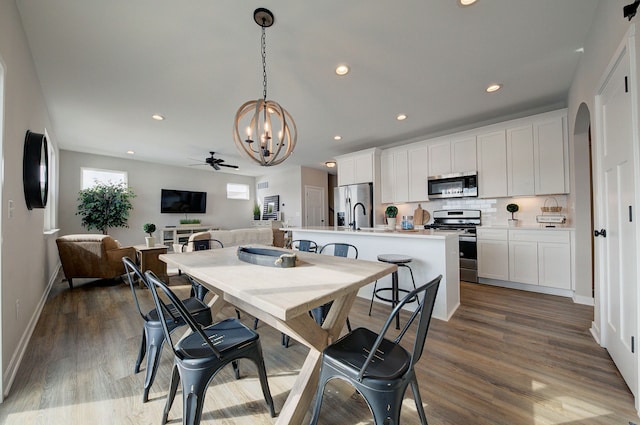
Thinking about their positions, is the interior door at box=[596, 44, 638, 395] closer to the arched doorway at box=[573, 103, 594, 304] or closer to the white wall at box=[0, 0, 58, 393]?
the arched doorway at box=[573, 103, 594, 304]

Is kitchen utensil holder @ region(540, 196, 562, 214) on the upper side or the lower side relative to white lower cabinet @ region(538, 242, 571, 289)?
upper

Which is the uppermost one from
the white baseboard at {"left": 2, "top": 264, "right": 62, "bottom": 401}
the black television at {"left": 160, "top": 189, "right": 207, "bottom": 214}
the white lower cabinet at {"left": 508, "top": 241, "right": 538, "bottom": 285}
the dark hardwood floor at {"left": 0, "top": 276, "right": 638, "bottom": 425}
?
the black television at {"left": 160, "top": 189, "right": 207, "bottom": 214}

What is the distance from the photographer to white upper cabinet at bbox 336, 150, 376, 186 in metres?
5.21

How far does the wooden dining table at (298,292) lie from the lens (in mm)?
1046

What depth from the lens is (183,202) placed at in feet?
24.3

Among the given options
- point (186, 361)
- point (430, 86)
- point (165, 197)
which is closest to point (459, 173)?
point (430, 86)

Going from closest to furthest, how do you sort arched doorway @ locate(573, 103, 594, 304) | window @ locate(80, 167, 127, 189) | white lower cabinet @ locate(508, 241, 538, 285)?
arched doorway @ locate(573, 103, 594, 304), white lower cabinet @ locate(508, 241, 538, 285), window @ locate(80, 167, 127, 189)

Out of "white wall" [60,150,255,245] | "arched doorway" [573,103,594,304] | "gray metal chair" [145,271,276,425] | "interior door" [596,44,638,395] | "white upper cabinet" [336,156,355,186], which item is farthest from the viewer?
"white wall" [60,150,255,245]

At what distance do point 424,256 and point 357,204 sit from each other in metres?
2.55

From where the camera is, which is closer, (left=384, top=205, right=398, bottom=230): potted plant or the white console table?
(left=384, top=205, right=398, bottom=230): potted plant

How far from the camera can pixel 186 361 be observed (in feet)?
3.75

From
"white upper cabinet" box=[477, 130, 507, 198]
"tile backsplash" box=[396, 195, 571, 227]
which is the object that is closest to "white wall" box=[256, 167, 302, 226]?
"tile backsplash" box=[396, 195, 571, 227]

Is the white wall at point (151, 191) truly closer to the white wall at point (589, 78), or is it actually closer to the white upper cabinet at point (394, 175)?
the white upper cabinet at point (394, 175)

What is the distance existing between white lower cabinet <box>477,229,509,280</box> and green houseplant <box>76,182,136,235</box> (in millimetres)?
7315
